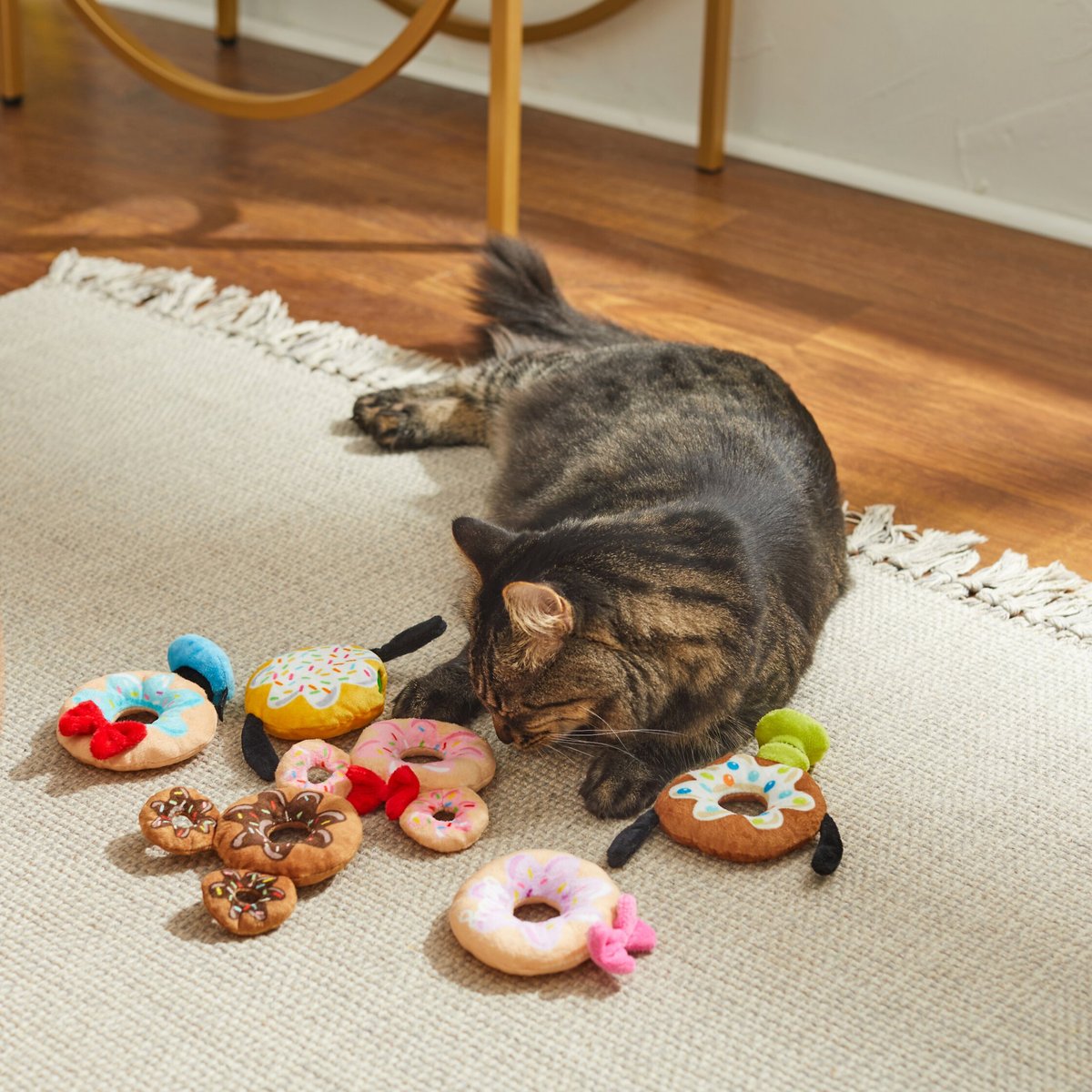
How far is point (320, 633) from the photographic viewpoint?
1.57 meters

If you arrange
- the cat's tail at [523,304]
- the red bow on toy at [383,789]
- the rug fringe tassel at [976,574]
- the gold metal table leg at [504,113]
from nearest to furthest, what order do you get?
the red bow on toy at [383,789] → the rug fringe tassel at [976,574] → the cat's tail at [523,304] → the gold metal table leg at [504,113]

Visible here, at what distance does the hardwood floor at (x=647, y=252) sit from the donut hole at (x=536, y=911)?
0.86m

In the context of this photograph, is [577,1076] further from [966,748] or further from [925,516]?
[925,516]

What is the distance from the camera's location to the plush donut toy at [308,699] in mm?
1372

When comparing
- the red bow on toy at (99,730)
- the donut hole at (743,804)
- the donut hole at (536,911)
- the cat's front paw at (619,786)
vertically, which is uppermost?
the red bow on toy at (99,730)

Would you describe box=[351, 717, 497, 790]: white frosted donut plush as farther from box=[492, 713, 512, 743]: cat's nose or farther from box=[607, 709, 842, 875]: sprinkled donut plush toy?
box=[607, 709, 842, 875]: sprinkled donut plush toy

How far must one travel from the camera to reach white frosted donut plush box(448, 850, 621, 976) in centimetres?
113

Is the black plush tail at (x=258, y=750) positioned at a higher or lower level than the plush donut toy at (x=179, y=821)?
lower

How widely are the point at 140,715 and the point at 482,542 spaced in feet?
1.34

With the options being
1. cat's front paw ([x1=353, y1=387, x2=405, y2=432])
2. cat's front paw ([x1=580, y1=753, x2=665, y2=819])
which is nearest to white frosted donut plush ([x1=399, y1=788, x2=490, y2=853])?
cat's front paw ([x1=580, y1=753, x2=665, y2=819])

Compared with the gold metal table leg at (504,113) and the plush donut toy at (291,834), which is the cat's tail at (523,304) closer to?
the gold metal table leg at (504,113)

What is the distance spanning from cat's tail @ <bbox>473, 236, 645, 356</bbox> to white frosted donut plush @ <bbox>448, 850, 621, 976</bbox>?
1007 millimetres

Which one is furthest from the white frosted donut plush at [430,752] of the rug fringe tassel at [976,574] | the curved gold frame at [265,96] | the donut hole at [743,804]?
the curved gold frame at [265,96]

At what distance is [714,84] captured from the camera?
9.34 ft
